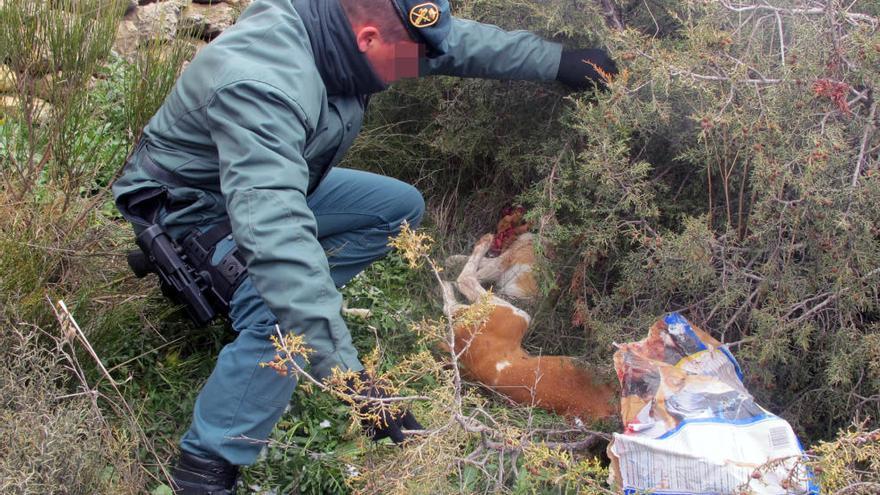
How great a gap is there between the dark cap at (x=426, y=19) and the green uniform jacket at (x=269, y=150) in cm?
30

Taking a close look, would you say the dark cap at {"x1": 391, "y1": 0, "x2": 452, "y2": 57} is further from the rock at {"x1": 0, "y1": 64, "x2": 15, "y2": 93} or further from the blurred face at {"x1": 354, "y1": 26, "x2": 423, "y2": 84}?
the rock at {"x1": 0, "y1": 64, "x2": 15, "y2": 93}

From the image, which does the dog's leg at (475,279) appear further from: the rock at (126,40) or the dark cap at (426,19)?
the rock at (126,40)

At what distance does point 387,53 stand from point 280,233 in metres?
0.71

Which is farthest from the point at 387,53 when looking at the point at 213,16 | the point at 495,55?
the point at 213,16

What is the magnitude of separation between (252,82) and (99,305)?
3.72ft

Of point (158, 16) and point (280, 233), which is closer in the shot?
point (280, 233)

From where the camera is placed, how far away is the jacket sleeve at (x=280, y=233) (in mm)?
2100

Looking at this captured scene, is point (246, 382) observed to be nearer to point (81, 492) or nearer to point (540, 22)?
point (81, 492)

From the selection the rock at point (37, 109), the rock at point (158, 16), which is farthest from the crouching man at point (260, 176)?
the rock at point (158, 16)

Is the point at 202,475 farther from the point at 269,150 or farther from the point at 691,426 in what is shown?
the point at 691,426

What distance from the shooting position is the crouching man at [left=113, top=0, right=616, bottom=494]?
2.12 meters

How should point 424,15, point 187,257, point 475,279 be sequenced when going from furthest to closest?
point 475,279, point 187,257, point 424,15

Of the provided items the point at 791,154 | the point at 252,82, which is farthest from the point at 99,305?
the point at 791,154

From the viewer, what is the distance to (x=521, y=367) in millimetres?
3143
